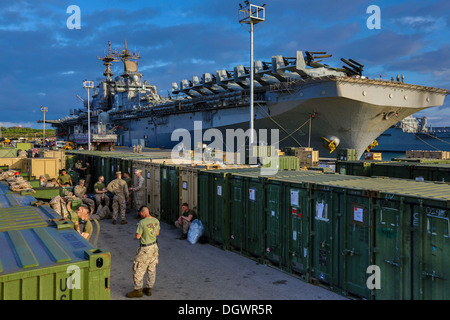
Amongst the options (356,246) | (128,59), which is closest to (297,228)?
(356,246)

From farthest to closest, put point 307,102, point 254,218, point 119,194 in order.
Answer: point 307,102, point 119,194, point 254,218

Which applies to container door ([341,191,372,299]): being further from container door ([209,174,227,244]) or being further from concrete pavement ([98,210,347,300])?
container door ([209,174,227,244])

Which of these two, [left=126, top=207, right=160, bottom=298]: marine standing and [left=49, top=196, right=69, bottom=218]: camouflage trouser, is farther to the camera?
[left=49, top=196, right=69, bottom=218]: camouflage trouser

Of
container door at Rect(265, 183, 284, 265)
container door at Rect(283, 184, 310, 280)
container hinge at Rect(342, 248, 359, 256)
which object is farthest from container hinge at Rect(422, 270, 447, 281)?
container door at Rect(265, 183, 284, 265)

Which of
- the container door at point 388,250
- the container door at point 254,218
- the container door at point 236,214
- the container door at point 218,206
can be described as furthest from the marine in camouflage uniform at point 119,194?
the container door at point 388,250

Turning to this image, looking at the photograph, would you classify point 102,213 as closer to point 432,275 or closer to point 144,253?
point 144,253

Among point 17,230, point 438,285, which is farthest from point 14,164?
point 438,285

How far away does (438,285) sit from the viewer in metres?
5.91

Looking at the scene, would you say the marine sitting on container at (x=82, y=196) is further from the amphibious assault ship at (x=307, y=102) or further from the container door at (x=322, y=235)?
the amphibious assault ship at (x=307, y=102)

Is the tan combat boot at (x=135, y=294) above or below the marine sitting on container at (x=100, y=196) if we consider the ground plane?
below

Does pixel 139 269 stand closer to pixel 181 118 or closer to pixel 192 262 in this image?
pixel 192 262

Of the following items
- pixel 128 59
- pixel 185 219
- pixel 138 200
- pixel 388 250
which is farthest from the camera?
pixel 128 59

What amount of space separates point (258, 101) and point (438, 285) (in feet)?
98.3

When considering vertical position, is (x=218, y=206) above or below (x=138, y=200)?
above
